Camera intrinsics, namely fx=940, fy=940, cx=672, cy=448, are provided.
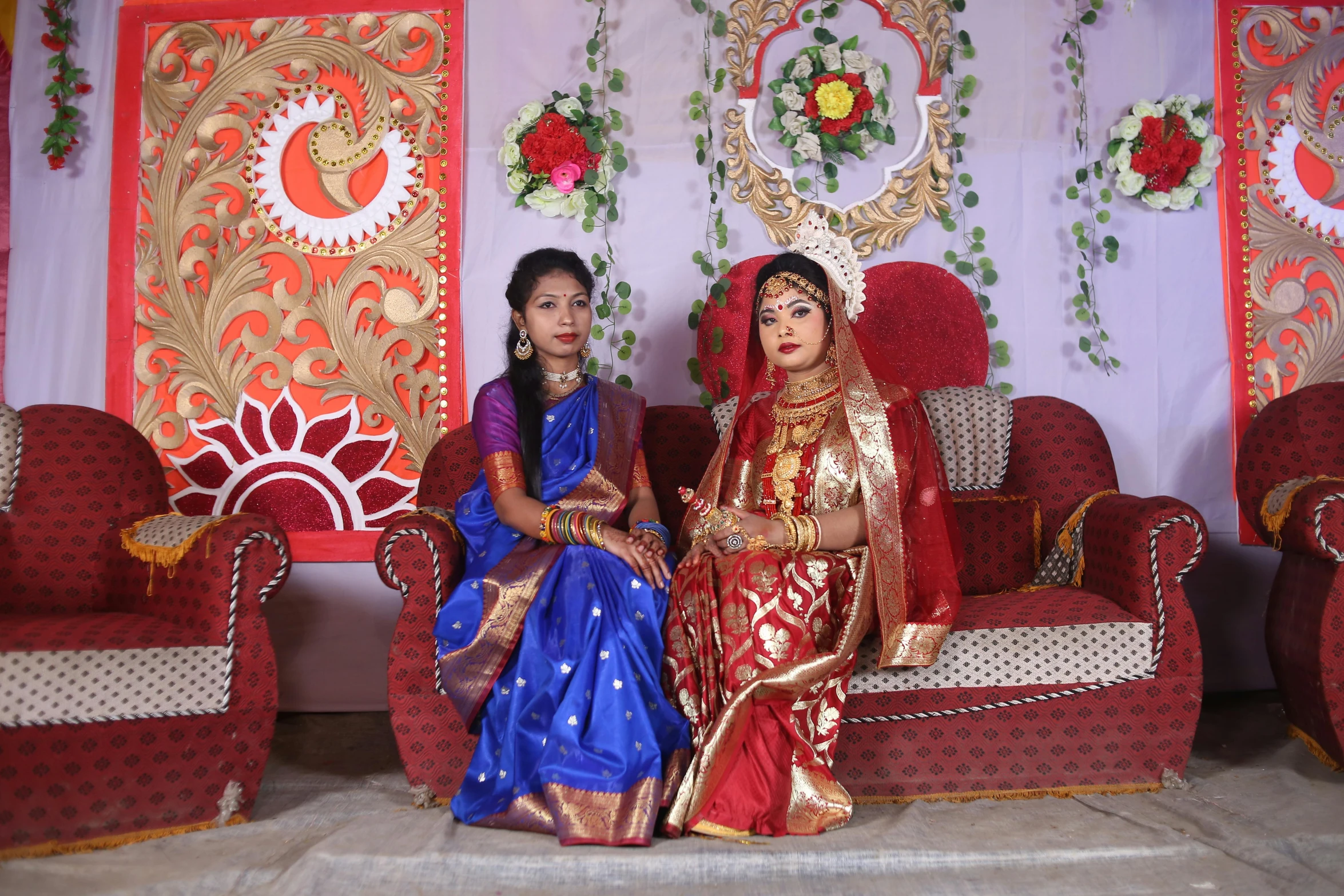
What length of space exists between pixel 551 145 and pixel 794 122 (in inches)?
38.1

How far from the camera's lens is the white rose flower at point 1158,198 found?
378 centimetres

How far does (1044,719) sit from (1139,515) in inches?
25.4

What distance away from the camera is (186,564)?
2.62 metres

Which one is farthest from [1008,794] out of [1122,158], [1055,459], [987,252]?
[1122,158]

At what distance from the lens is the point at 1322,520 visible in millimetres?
2658

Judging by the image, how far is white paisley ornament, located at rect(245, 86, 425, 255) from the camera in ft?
12.5

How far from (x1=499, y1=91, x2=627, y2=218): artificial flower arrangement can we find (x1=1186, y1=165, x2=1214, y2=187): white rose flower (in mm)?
2261

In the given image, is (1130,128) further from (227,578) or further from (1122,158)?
(227,578)

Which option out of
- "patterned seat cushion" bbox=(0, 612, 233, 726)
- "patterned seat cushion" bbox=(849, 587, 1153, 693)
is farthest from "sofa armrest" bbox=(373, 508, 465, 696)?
"patterned seat cushion" bbox=(849, 587, 1153, 693)

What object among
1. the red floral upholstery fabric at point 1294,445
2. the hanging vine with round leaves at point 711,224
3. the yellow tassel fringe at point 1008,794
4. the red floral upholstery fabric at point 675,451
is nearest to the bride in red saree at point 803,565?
the yellow tassel fringe at point 1008,794

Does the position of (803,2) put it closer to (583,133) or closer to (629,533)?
(583,133)

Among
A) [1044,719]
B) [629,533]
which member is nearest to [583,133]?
[629,533]

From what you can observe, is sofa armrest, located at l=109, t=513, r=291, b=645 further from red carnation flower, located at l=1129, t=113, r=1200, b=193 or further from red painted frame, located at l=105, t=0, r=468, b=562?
red carnation flower, located at l=1129, t=113, r=1200, b=193

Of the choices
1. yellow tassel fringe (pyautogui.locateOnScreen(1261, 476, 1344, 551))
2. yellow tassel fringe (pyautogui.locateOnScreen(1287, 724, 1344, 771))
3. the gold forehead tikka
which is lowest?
yellow tassel fringe (pyautogui.locateOnScreen(1287, 724, 1344, 771))
